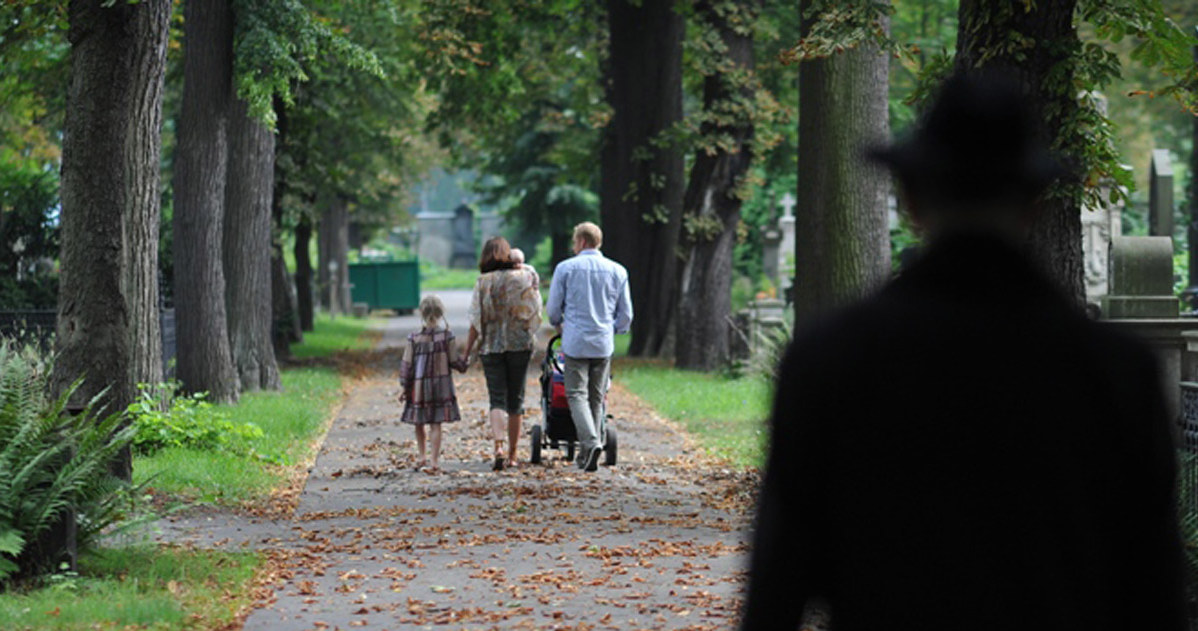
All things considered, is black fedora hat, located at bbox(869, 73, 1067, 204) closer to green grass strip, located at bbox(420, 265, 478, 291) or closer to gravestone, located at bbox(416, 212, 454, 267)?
green grass strip, located at bbox(420, 265, 478, 291)

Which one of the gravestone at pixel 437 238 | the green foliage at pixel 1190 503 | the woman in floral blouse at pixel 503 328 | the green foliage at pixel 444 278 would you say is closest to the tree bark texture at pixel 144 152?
the woman in floral blouse at pixel 503 328

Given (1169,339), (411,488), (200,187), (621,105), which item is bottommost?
(411,488)

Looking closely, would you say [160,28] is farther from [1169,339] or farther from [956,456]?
[956,456]

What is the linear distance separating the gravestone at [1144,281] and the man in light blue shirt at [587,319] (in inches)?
146

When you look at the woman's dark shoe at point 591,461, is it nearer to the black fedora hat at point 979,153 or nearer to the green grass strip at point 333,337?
the black fedora hat at point 979,153

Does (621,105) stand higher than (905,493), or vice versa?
(621,105)

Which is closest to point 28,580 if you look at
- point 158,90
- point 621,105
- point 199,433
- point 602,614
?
point 602,614

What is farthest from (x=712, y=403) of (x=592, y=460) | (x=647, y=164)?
(x=647, y=164)

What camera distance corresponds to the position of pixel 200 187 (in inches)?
749

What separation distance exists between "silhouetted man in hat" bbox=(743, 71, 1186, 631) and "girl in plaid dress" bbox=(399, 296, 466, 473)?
11.3 m

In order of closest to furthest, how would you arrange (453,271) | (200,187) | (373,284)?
1. (200,187)
2. (373,284)
3. (453,271)

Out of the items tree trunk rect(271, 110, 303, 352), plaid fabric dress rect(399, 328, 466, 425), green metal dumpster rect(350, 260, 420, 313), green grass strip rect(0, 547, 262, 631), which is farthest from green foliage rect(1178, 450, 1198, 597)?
green metal dumpster rect(350, 260, 420, 313)

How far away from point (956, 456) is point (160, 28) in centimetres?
945

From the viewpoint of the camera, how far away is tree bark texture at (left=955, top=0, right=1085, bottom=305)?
30.5 feet
